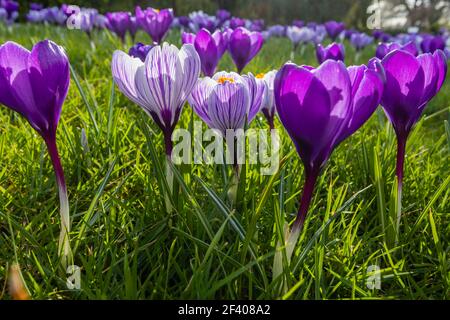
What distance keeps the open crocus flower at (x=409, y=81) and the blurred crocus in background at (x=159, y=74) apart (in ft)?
1.78

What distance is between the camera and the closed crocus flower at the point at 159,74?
1.29 m

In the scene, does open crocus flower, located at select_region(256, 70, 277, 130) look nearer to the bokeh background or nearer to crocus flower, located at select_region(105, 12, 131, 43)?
crocus flower, located at select_region(105, 12, 131, 43)

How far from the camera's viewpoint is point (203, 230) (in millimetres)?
1410

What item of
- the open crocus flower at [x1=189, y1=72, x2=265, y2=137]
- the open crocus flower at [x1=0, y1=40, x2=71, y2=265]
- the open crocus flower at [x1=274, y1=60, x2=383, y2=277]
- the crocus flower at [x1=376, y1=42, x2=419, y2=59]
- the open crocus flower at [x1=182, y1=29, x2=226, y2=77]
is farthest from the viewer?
the open crocus flower at [x1=182, y1=29, x2=226, y2=77]

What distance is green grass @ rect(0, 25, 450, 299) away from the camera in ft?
3.98

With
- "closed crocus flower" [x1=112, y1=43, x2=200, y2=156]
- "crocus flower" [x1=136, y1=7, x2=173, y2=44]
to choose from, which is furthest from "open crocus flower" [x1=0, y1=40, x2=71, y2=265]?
"crocus flower" [x1=136, y1=7, x2=173, y2=44]

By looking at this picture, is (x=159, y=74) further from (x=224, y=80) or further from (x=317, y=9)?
(x=317, y=9)

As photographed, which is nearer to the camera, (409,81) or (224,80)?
(409,81)

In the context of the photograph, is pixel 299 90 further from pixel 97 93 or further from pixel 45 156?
pixel 97 93

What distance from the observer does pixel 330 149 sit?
1101 millimetres

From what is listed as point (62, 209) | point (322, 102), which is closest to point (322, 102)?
point (322, 102)

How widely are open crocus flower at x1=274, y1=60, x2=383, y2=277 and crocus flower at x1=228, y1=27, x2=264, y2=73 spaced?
4.52 ft

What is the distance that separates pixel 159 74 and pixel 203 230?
49cm
